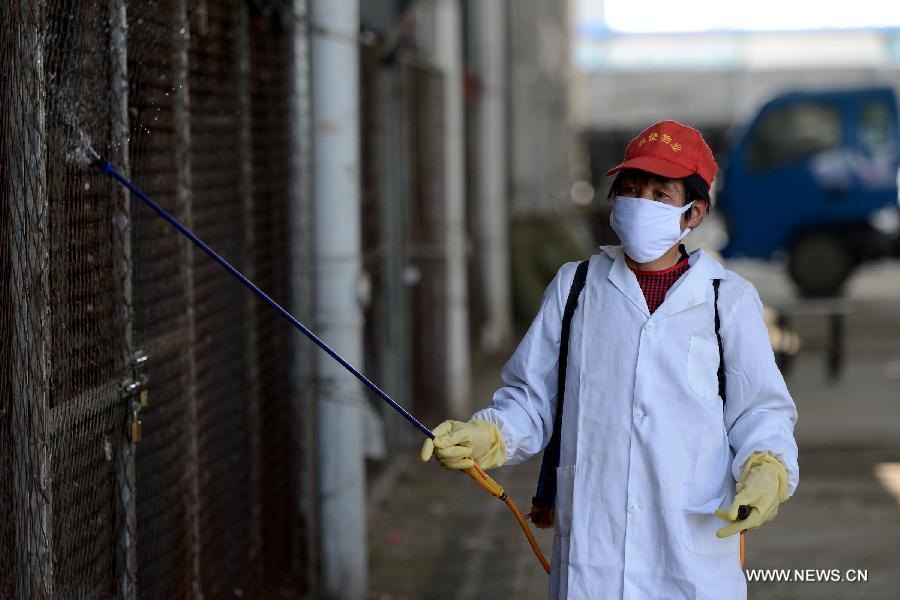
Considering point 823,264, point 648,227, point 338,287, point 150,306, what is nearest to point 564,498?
point 648,227

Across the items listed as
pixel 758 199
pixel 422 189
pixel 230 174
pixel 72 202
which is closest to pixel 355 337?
pixel 230 174

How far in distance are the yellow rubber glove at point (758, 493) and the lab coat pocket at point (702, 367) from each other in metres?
0.21

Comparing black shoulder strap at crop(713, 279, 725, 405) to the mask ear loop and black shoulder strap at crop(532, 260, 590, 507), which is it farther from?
black shoulder strap at crop(532, 260, 590, 507)

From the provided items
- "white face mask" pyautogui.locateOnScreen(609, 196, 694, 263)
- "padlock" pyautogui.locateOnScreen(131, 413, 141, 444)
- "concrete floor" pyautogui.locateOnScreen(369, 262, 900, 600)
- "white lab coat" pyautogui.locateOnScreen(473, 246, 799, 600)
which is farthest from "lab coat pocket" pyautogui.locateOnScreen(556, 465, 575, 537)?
"concrete floor" pyautogui.locateOnScreen(369, 262, 900, 600)

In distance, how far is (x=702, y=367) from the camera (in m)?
3.20

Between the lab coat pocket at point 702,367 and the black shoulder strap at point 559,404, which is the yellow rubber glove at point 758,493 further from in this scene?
the black shoulder strap at point 559,404

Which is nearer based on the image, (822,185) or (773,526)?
(773,526)

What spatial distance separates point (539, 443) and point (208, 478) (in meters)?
1.45

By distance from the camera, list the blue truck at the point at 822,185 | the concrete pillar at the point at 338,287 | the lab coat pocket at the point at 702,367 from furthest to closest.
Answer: the blue truck at the point at 822,185, the concrete pillar at the point at 338,287, the lab coat pocket at the point at 702,367

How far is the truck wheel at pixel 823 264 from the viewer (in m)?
15.7

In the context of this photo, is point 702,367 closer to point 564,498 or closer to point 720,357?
point 720,357

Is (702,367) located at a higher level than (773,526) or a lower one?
higher

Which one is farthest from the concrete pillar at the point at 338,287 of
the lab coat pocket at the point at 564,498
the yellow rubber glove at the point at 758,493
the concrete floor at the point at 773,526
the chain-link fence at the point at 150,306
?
the yellow rubber glove at the point at 758,493

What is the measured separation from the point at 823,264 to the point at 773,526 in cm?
938
